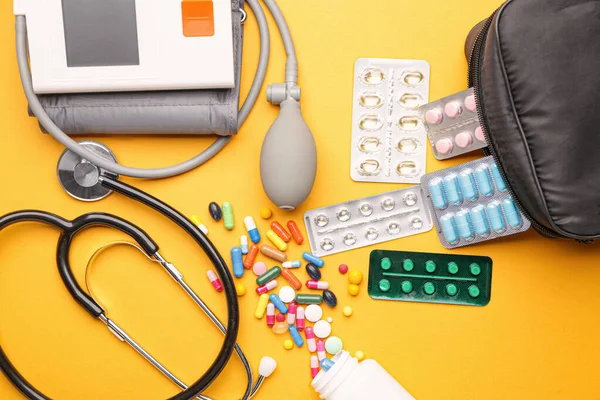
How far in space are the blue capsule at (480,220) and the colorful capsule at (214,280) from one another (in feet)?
1.70

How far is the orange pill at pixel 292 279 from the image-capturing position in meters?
1.04

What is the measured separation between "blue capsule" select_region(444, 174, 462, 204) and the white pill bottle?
0.36m

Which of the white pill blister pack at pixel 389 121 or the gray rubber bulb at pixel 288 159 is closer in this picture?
the gray rubber bulb at pixel 288 159

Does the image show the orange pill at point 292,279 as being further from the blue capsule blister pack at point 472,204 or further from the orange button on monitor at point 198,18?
the orange button on monitor at point 198,18

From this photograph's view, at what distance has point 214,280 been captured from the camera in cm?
102

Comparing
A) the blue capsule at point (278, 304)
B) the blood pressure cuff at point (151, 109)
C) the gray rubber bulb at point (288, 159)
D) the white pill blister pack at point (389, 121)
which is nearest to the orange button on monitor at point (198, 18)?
the blood pressure cuff at point (151, 109)

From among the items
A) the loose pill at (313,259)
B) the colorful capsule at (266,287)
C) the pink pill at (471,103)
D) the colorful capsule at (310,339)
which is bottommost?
the colorful capsule at (310,339)

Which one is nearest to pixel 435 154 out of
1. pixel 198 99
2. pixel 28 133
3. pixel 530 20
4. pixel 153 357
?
pixel 530 20

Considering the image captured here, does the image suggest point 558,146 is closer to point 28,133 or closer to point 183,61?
point 183,61

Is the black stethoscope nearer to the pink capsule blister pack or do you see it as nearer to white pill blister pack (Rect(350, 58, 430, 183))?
white pill blister pack (Rect(350, 58, 430, 183))

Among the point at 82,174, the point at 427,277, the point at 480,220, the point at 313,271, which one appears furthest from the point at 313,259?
the point at 82,174

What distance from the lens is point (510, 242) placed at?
41.8 inches

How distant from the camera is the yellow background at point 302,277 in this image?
3.38ft

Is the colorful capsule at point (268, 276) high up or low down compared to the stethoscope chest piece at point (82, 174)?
down
